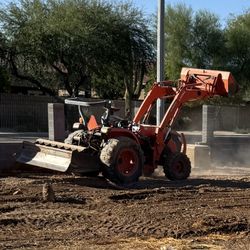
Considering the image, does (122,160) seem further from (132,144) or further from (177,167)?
(177,167)

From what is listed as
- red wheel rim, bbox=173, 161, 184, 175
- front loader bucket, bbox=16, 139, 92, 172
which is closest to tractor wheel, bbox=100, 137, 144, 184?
front loader bucket, bbox=16, 139, 92, 172

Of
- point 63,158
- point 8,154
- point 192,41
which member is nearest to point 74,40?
point 192,41

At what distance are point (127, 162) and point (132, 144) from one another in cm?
42

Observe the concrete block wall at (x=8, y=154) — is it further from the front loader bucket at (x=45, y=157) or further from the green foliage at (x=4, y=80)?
the green foliage at (x=4, y=80)

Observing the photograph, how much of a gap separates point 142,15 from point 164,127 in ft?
102

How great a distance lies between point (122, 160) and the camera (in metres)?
13.8

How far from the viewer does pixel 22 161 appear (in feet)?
47.7

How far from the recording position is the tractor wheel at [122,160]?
1345 centimetres

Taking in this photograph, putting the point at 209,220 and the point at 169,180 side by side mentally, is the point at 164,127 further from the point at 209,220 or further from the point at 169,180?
the point at 209,220

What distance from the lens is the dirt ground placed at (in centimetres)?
789

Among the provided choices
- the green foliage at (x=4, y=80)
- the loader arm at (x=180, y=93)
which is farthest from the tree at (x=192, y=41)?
the loader arm at (x=180, y=93)

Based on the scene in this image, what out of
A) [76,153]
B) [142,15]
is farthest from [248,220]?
[142,15]

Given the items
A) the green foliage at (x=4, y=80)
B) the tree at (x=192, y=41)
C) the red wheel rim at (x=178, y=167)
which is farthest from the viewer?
the tree at (x=192, y=41)

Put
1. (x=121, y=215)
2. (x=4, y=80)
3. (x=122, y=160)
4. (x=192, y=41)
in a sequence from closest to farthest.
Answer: (x=121, y=215), (x=122, y=160), (x=4, y=80), (x=192, y=41)
